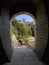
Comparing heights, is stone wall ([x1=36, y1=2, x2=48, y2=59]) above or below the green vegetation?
above

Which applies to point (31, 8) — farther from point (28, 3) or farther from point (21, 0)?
point (21, 0)

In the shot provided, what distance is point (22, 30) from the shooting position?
16.0 m

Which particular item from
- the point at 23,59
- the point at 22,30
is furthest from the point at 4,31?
the point at 22,30

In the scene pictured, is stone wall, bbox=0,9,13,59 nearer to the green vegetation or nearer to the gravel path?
the gravel path

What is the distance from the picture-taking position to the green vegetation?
14.9m

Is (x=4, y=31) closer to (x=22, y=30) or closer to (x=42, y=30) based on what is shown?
(x=42, y=30)

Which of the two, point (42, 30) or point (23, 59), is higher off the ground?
point (42, 30)

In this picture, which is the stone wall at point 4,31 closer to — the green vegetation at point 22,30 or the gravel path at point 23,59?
the gravel path at point 23,59

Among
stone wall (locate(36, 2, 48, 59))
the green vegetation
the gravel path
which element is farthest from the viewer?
the green vegetation

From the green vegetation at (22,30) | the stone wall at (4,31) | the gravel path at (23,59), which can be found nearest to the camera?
the stone wall at (4,31)

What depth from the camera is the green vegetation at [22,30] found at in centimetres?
1492

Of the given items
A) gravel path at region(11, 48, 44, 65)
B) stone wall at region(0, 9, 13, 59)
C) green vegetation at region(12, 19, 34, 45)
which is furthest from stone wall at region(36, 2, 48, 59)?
green vegetation at region(12, 19, 34, 45)

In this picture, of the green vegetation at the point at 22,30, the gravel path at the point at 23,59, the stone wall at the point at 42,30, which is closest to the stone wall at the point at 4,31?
the gravel path at the point at 23,59

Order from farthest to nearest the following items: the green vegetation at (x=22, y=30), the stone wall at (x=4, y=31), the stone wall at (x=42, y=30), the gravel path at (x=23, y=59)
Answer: the green vegetation at (x=22, y=30)
the gravel path at (x=23, y=59)
the stone wall at (x=42, y=30)
the stone wall at (x=4, y=31)
